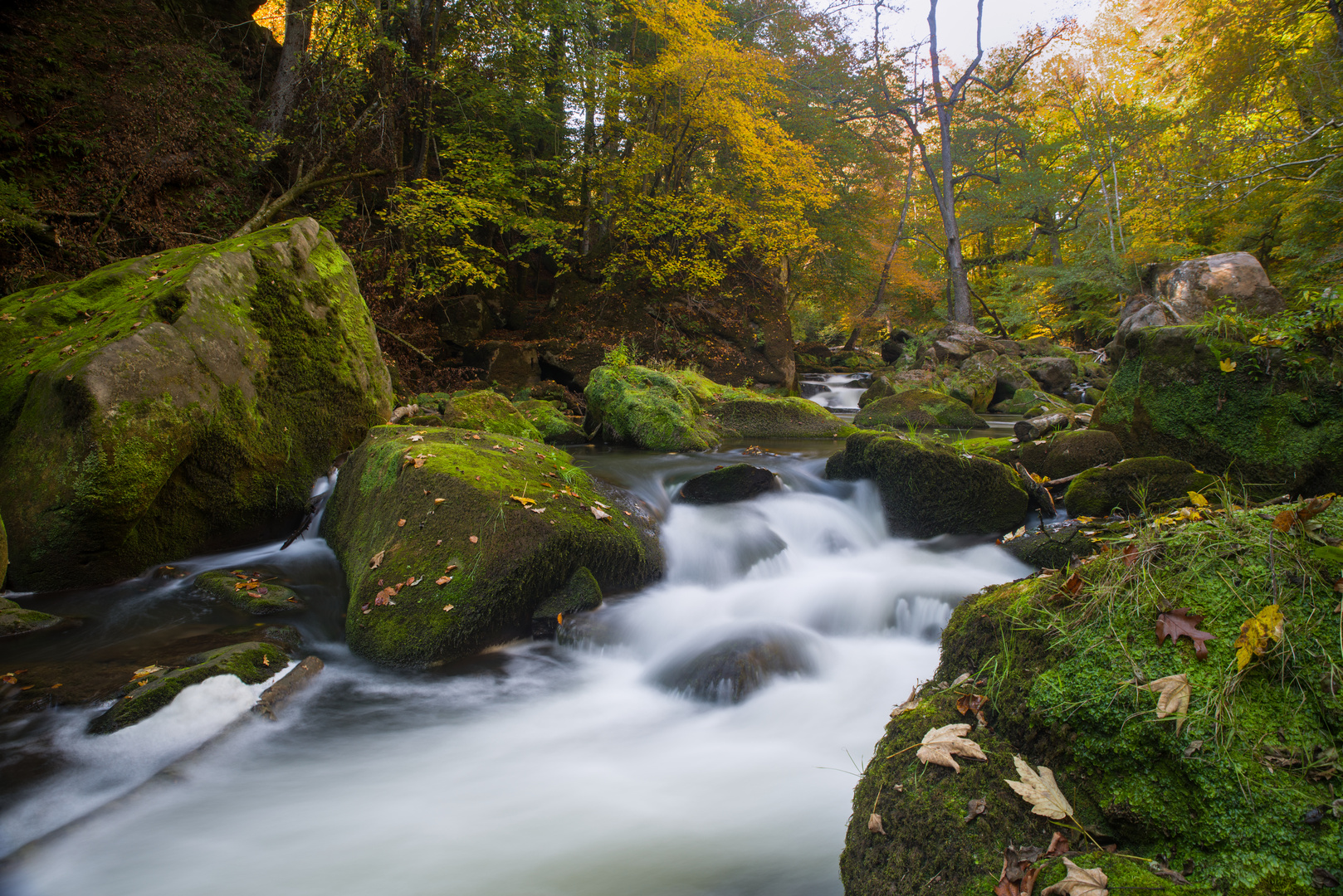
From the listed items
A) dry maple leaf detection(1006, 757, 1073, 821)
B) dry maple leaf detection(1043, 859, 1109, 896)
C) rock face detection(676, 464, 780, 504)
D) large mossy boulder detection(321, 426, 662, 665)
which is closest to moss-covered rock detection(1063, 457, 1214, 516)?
rock face detection(676, 464, 780, 504)

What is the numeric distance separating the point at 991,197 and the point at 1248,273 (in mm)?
12948

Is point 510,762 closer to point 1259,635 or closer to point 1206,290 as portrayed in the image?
point 1259,635

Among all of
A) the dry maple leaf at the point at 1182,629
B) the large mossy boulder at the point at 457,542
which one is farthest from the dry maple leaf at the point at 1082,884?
the large mossy boulder at the point at 457,542

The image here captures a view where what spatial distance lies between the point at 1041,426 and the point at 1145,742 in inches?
306

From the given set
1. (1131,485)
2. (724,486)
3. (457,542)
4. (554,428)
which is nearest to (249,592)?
(457,542)

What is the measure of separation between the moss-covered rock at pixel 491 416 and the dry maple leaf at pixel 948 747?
21.6 ft

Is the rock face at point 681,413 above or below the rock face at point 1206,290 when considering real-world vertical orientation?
below

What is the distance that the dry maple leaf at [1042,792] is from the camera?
168 cm

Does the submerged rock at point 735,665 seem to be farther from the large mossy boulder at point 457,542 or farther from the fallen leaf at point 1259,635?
the fallen leaf at point 1259,635

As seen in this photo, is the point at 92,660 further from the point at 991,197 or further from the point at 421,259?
the point at 991,197

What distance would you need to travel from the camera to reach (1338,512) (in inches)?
71.5

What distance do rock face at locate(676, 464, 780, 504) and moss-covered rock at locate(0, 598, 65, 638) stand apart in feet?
17.5

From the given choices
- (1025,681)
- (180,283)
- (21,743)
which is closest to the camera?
(1025,681)

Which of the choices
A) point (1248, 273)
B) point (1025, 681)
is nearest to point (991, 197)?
point (1248, 273)
